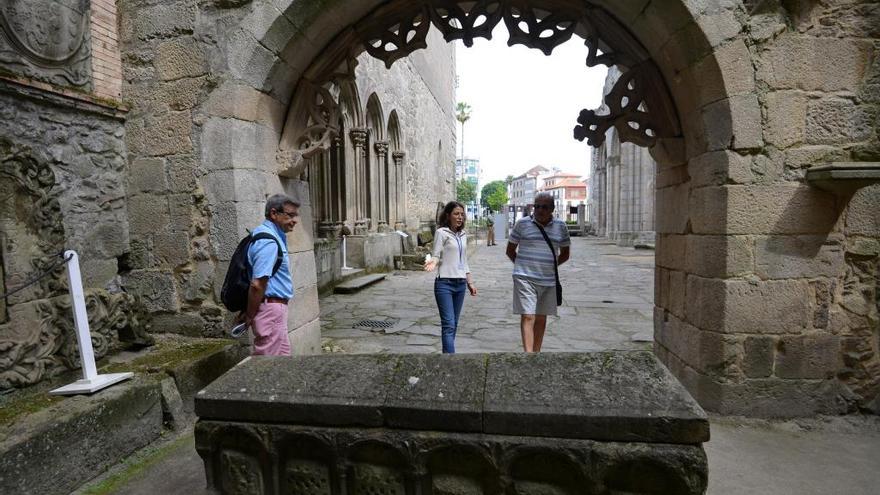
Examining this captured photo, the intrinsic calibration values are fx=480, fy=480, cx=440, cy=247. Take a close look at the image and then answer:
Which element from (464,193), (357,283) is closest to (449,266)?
(357,283)

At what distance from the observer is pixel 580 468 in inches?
60.2

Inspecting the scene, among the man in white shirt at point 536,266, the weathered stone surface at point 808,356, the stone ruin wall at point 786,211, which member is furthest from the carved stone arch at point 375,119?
the weathered stone surface at point 808,356

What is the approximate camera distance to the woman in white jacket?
3850mm

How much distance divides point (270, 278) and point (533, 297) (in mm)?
1991

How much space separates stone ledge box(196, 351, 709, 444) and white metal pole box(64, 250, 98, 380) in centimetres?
117

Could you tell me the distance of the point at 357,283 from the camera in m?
8.59

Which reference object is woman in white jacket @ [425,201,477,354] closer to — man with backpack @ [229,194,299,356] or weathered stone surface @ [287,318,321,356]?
weathered stone surface @ [287,318,321,356]

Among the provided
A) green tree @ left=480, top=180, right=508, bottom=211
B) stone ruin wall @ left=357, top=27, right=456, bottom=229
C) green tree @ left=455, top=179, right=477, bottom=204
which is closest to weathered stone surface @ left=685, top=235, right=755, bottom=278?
stone ruin wall @ left=357, top=27, right=456, bottom=229

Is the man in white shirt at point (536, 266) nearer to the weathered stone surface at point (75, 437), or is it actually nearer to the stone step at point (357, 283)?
the weathered stone surface at point (75, 437)

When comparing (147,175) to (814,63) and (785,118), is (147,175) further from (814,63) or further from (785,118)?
(814,63)

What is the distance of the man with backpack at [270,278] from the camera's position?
2.59 m

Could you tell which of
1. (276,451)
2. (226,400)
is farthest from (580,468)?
(226,400)

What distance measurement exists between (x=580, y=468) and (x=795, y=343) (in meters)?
2.34

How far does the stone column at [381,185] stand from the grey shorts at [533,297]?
325 inches
